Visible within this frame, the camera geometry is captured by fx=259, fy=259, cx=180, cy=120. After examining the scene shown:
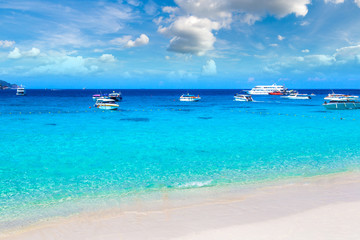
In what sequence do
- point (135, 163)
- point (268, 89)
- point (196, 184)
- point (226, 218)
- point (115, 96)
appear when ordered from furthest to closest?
point (268, 89), point (115, 96), point (135, 163), point (196, 184), point (226, 218)

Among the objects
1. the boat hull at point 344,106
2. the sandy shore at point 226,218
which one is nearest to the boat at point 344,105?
the boat hull at point 344,106

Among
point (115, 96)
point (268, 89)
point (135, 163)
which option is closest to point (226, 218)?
point (135, 163)

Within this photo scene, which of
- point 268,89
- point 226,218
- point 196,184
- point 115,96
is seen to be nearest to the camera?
point 226,218

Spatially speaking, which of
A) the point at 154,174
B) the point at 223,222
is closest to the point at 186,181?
the point at 154,174

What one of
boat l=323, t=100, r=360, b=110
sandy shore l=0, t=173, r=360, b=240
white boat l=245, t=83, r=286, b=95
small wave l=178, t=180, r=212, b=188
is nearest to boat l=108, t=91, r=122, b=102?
boat l=323, t=100, r=360, b=110

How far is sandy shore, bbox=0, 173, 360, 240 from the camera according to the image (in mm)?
7523

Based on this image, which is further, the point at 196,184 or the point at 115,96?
the point at 115,96

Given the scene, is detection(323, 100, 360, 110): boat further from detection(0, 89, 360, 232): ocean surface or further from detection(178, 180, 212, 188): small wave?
detection(178, 180, 212, 188): small wave

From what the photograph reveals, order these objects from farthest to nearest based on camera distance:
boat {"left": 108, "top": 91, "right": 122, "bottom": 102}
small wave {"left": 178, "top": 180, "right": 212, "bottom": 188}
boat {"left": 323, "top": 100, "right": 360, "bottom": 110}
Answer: boat {"left": 108, "top": 91, "right": 122, "bottom": 102} → boat {"left": 323, "top": 100, "right": 360, "bottom": 110} → small wave {"left": 178, "top": 180, "right": 212, "bottom": 188}

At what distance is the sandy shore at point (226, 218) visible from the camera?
24.7 ft

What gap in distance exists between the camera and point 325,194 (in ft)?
34.3

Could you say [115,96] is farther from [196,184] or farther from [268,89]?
[268,89]

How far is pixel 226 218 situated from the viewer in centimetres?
851

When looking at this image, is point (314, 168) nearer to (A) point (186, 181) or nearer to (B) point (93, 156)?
(A) point (186, 181)
